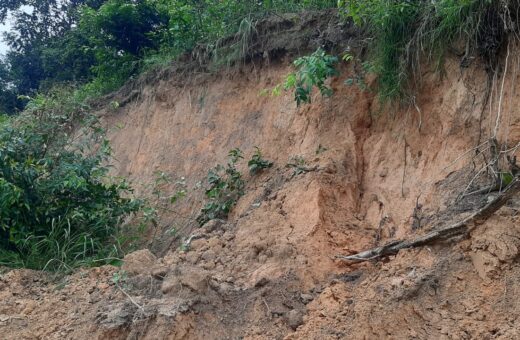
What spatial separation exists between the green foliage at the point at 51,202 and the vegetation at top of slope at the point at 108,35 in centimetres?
231

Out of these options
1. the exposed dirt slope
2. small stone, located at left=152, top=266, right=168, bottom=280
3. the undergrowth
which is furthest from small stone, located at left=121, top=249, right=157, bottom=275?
the undergrowth

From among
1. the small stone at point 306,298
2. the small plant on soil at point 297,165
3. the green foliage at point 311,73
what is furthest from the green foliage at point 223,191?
the small stone at point 306,298

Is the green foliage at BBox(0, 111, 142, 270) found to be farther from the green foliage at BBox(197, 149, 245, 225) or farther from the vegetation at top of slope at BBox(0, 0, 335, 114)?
the vegetation at top of slope at BBox(0, 0, 335, 114)

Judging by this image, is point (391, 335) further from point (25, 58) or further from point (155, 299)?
point (25, 58)

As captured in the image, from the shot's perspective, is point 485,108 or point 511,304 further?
point 485,108

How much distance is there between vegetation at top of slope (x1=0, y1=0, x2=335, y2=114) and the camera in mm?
8383

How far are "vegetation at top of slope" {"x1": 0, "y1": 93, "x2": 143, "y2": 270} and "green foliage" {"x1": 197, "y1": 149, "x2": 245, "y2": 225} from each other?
1.05 meters

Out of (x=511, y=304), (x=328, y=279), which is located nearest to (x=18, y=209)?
(x=328, y=279)

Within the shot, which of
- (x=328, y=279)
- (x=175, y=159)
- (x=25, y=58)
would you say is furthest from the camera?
(x=25, y=58)

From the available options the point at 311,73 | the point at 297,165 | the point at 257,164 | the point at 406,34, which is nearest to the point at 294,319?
the point at 297,165

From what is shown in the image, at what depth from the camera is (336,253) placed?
4.92 m

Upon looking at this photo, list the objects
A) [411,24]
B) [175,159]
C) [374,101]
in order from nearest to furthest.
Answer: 1. [411,24]
2. [374,101]
3. [175,159]

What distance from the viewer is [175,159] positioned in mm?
8398

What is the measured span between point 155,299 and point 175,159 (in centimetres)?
375
